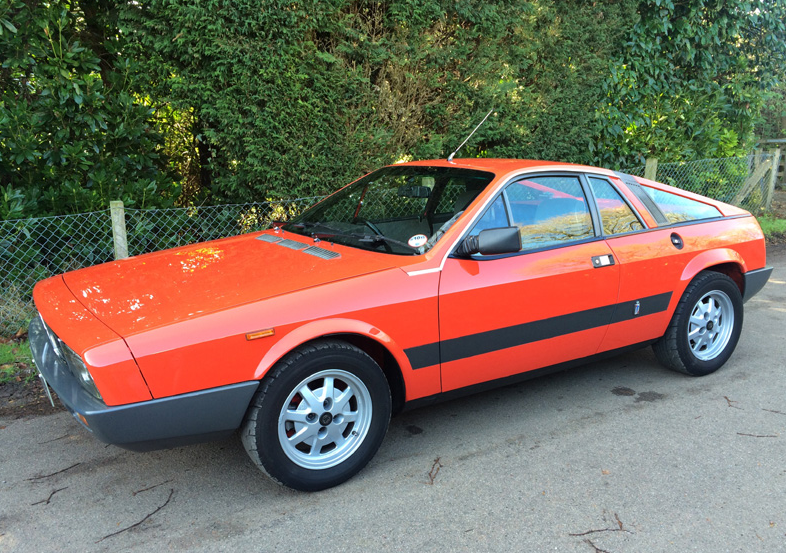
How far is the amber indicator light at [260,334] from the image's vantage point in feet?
8.86

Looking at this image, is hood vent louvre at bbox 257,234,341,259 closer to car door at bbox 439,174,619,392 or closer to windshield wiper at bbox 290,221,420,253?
windshield wiper at bbox 290,221,420,253

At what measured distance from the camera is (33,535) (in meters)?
2.64

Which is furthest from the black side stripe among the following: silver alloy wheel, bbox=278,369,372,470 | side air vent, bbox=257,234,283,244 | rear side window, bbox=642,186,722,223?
side air vent, bbox=257,234,283,244

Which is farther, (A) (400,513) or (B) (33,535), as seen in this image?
(A) (400,513)

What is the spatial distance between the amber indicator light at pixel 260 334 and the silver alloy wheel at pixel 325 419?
11.6 inches

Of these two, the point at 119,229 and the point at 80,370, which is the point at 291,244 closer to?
the point at 80,370

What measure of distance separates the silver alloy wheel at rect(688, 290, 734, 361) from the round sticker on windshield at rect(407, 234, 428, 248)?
2212 millimetres

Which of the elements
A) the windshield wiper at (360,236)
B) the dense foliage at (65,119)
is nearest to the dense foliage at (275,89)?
the dense foliage at (65,119)

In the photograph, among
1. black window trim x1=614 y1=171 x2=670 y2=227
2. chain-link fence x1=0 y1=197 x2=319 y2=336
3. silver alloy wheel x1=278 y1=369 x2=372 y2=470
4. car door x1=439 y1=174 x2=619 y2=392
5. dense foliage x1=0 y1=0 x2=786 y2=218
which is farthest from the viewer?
dense foliage x1=0 y1=0 x2=786 y2=218

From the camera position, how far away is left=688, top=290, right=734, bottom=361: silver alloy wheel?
4.36 metres

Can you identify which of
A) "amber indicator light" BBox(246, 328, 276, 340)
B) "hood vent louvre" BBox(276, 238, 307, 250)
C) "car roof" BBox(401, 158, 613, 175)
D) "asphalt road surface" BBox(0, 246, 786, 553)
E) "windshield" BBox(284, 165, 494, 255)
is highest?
"car roof" BBox(401, 158, 613, 175)

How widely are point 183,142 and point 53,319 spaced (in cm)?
469

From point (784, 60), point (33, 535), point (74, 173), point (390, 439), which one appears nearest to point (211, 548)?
point (33, 535)

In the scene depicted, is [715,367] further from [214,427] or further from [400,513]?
[214,427]
